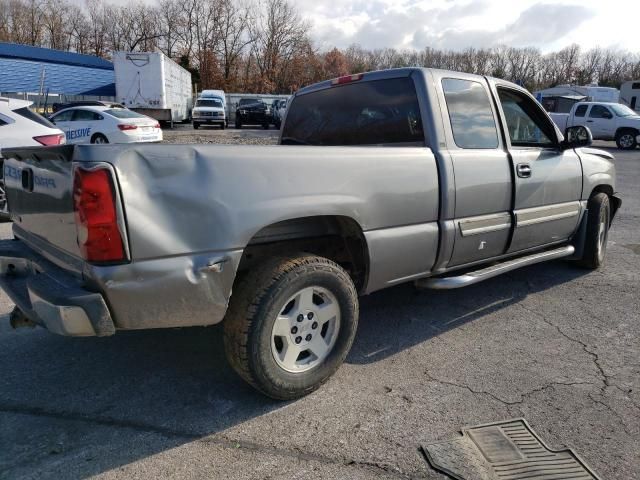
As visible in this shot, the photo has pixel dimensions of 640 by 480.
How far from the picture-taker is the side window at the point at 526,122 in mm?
4367

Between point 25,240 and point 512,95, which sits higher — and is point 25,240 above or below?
below

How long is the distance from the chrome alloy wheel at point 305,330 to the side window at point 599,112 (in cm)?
2276

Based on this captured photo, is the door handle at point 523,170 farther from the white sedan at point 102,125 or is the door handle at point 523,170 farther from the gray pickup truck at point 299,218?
the white sedan at point 102,125

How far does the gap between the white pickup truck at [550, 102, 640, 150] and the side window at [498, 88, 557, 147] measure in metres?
19.2

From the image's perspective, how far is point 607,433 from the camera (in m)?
2.65

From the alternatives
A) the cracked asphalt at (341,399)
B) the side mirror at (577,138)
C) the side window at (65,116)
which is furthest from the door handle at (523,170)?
the side window at (65,116)

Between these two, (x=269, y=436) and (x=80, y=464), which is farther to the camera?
(x=269, y=436)

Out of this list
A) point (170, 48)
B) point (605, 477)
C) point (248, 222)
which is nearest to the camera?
point (605, 477)

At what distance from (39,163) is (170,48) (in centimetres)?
6727

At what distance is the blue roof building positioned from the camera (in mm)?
33969

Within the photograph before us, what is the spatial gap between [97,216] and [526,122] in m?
3.84

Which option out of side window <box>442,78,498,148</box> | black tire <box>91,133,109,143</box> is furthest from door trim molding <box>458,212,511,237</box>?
black tire <box>91,133,109,143</box>

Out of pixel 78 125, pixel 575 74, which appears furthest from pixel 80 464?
pixel 575 74

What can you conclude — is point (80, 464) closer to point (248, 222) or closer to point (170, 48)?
point (248, 222)
